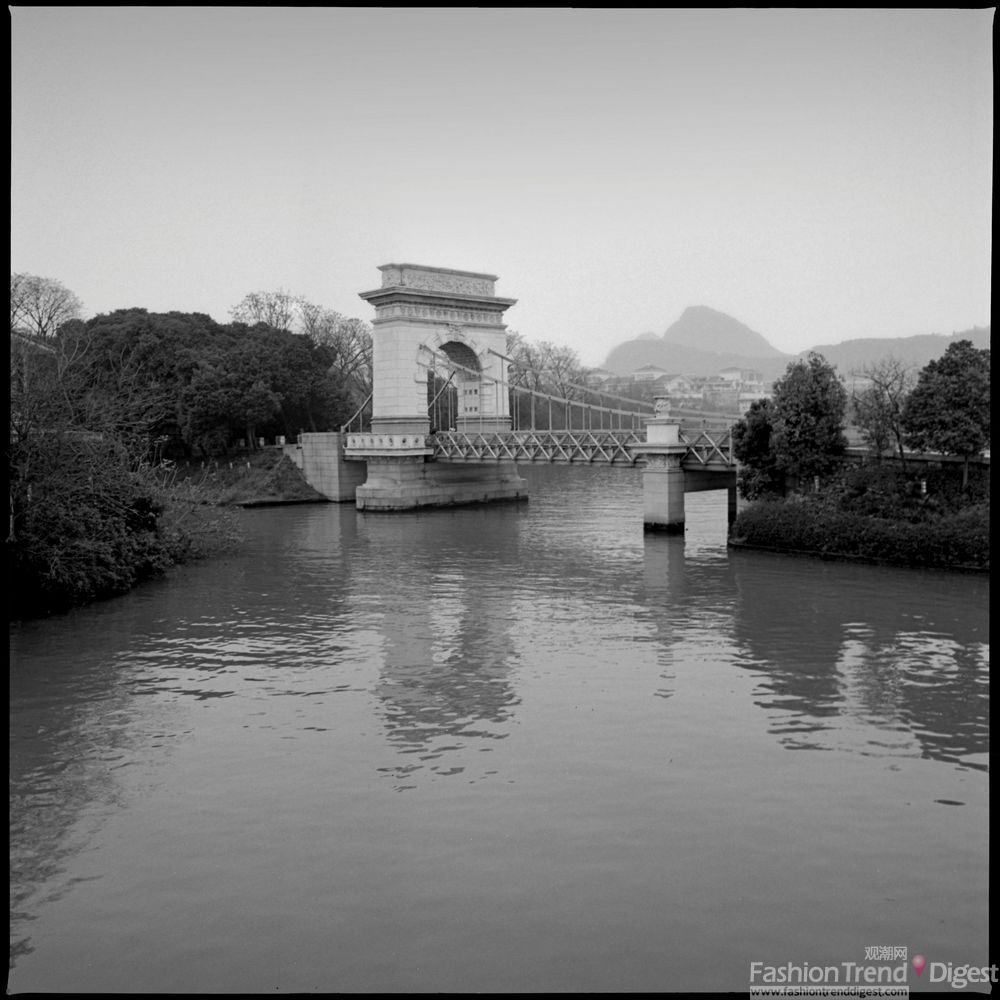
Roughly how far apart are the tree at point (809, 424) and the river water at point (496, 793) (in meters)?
5.70

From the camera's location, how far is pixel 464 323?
32469 mm

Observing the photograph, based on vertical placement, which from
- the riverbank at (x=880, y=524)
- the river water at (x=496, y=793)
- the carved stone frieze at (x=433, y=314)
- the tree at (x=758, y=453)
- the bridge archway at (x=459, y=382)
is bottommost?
the river water at (x=496, y=793)

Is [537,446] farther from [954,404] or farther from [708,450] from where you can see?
[954,404]

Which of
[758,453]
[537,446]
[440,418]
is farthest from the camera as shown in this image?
[440,418]

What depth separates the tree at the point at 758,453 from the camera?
21078 mm

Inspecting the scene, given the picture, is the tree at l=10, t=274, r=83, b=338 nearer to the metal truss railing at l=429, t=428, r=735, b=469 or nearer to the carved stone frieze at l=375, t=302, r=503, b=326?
the carved stone frieze at l=375, t=302, r=503, b=326

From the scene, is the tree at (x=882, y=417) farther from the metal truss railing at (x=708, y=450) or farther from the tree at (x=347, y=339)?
the tree at (x=347, y=339)

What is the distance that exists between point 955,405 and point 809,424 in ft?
9.26

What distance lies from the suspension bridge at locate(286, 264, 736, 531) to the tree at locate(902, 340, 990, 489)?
27.2 ft

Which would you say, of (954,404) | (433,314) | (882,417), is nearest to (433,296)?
(433,314)

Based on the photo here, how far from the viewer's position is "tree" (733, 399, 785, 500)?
2108 centimetres

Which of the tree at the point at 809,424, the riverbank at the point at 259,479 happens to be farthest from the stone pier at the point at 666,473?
the riverbank at the point at 259,479

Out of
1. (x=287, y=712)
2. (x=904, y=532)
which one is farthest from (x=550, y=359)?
(x=287, y=712)

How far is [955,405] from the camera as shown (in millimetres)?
18562
